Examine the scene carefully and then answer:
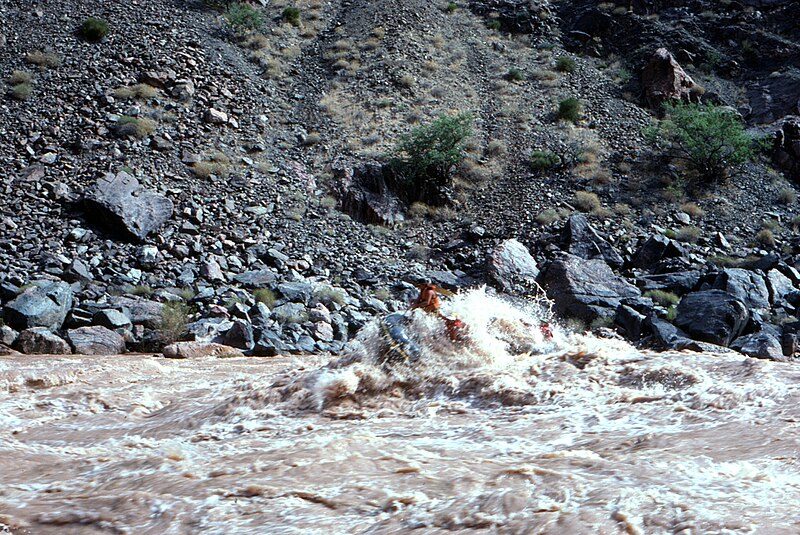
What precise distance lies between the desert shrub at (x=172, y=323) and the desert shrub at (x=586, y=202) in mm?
12502

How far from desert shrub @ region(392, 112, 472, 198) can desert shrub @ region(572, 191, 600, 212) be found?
155 inches

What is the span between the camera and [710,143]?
21.0 meters

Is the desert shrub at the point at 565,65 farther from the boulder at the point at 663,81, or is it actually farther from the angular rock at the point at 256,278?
the angular rock at the point at 256,278

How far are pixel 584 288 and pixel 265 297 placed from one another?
693 centimetres

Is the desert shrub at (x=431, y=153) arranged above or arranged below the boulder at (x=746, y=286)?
above

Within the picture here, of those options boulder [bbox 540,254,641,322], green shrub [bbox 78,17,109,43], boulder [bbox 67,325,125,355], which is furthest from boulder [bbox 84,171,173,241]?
boulder [bbox 540,254,641,322]

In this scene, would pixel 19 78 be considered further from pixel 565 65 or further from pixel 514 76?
pixel 565 65

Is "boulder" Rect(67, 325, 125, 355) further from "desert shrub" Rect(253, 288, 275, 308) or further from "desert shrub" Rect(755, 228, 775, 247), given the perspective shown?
"desert shrub" Rect(755, 228, 775, 247)

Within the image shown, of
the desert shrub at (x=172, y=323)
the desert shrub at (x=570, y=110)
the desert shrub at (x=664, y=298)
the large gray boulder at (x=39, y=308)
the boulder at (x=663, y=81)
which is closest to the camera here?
the large gray boulder at (x=39, y=308)

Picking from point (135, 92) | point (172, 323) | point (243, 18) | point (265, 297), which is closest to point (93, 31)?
point (135, 92)

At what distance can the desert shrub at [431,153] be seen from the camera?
19.9 meters

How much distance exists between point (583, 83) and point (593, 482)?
25082 millimetres

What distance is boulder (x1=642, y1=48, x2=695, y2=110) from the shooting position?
25.2 m

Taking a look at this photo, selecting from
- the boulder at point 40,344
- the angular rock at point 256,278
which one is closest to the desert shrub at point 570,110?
the angular rock at point 256,278
